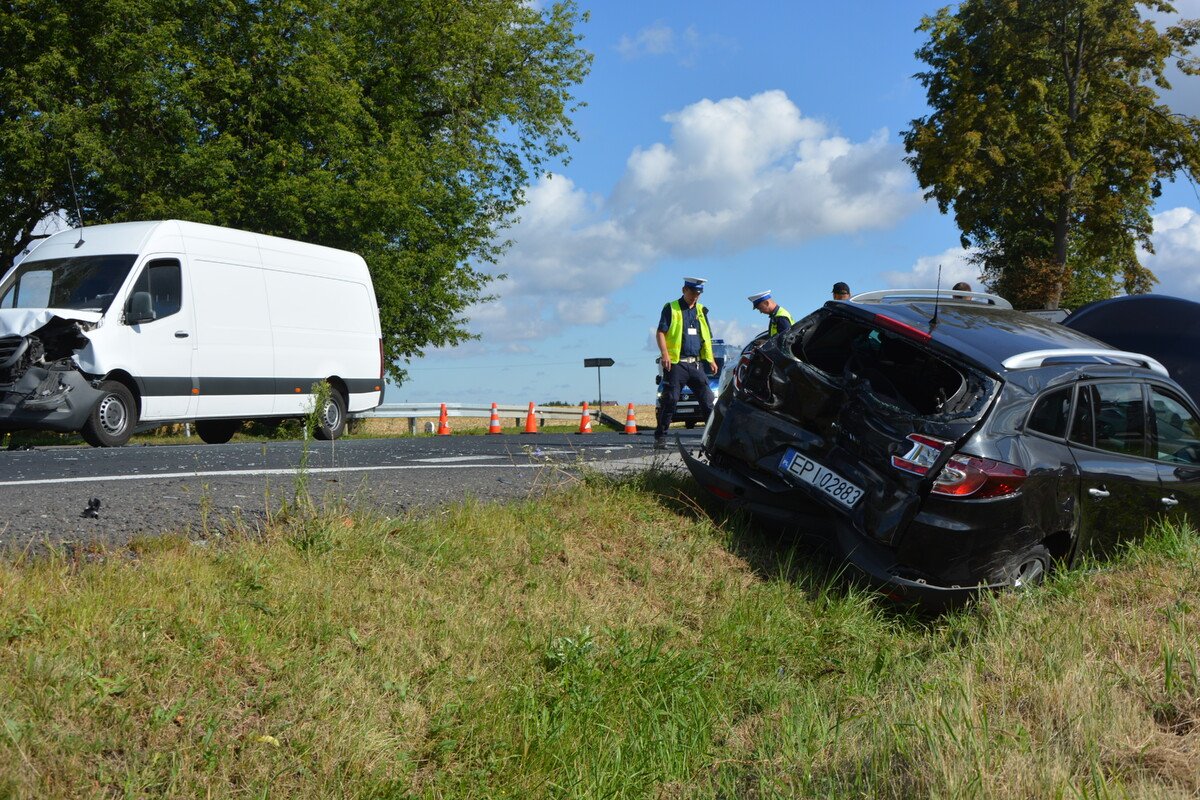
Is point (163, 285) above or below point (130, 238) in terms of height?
below

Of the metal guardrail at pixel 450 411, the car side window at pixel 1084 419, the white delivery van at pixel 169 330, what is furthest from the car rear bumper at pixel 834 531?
the metal guardrail at pixel 450 411

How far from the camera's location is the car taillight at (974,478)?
228 inches

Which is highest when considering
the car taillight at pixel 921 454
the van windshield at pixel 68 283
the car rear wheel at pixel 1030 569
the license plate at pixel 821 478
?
the van windshield at pixel 68 283

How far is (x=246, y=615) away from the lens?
4953 mm

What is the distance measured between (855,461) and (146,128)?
23.0 m

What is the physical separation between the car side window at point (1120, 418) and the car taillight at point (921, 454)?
143cm

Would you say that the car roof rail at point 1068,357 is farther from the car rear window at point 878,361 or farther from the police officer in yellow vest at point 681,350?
the police officer in yellow vest at point 681,350

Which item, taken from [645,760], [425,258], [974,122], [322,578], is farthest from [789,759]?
[974,122]

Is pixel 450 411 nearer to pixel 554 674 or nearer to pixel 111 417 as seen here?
pixel 111 417

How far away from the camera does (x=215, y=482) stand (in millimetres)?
7793

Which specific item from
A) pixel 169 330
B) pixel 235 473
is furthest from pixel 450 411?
pixel 235 473

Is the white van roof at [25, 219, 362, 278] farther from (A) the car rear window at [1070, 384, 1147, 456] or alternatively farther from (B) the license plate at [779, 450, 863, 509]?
(A) the car rear window at [1070, 384, 1147, 456]

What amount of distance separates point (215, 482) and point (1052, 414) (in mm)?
5756

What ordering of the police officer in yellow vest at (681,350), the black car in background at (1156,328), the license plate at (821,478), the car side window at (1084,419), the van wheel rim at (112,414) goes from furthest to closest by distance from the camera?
the van wheel rim at (112,414) → the police officer in yellow vest at (681,350) → the black car in background at (1156,328) → the car side window at (1084,419) → the license plate at (821,478)
